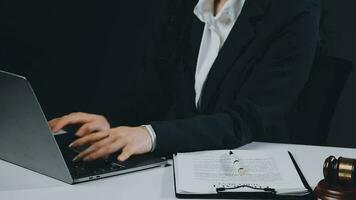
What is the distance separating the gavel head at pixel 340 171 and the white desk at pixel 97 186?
0.09 meters

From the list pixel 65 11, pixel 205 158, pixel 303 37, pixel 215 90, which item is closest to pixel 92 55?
pixel 65 11

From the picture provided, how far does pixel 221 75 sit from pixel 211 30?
6.4 inches

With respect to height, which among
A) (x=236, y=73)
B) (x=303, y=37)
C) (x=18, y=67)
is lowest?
(x=18, y=67)

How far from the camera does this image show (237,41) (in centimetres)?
153

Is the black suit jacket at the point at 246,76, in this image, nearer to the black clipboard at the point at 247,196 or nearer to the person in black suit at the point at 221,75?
the person in black suit at the point at 221,75

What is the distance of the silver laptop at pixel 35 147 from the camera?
0.98 metres

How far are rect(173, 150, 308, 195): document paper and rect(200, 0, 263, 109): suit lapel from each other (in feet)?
1.32

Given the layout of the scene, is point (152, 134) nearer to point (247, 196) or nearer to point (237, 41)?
point (247, 196)

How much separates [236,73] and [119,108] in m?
0.38

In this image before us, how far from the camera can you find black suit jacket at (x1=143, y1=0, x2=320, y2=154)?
4.22ft

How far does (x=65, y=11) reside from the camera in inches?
101

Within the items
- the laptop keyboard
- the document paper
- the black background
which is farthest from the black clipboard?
the black background

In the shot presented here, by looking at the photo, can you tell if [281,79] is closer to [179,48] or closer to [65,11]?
[179,48]

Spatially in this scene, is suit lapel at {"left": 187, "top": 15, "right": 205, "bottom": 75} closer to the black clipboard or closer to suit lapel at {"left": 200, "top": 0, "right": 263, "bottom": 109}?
suit lapel at {"left": 200, "top": 0, "right": 263, "bottom": 109}
